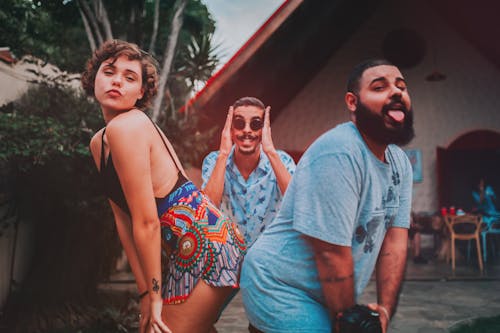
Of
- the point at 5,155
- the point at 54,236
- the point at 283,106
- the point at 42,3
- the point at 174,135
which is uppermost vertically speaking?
the point at 42,3

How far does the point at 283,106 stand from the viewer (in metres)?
8.74

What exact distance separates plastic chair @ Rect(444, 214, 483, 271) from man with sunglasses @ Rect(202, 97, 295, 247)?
626cm

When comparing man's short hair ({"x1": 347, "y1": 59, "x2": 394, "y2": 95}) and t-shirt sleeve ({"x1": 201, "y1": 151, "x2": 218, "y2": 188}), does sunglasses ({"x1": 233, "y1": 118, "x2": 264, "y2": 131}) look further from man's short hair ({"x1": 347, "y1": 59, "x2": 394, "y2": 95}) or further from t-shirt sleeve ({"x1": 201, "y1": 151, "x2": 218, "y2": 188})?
man's short hair ({"x1": 347, "y1": 59, "x2": 394, "y2": 95})

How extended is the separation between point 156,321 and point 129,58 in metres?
0.99

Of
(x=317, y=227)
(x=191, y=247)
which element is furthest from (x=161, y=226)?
(x=317, y=227)

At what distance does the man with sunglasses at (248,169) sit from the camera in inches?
90.2

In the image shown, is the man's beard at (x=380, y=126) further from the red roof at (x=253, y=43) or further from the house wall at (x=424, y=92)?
the house wall at (x=424, y=92)

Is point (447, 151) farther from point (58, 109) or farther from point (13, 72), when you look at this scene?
point (13, 72)

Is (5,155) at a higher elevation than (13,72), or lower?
lower

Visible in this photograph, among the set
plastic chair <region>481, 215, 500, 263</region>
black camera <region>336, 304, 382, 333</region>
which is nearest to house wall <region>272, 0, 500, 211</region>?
plastic chair <region>481, 215, 500, 263</region>

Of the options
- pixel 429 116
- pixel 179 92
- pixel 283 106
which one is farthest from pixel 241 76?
pixel 179 92

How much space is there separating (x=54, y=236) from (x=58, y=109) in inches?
67.3

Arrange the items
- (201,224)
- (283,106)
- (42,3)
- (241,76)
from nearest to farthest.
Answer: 1. (201,224)
2. (241,76)
3. (42,3)
4. (283,106)

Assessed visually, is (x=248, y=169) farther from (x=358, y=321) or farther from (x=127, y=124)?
(x=358, y=321)
